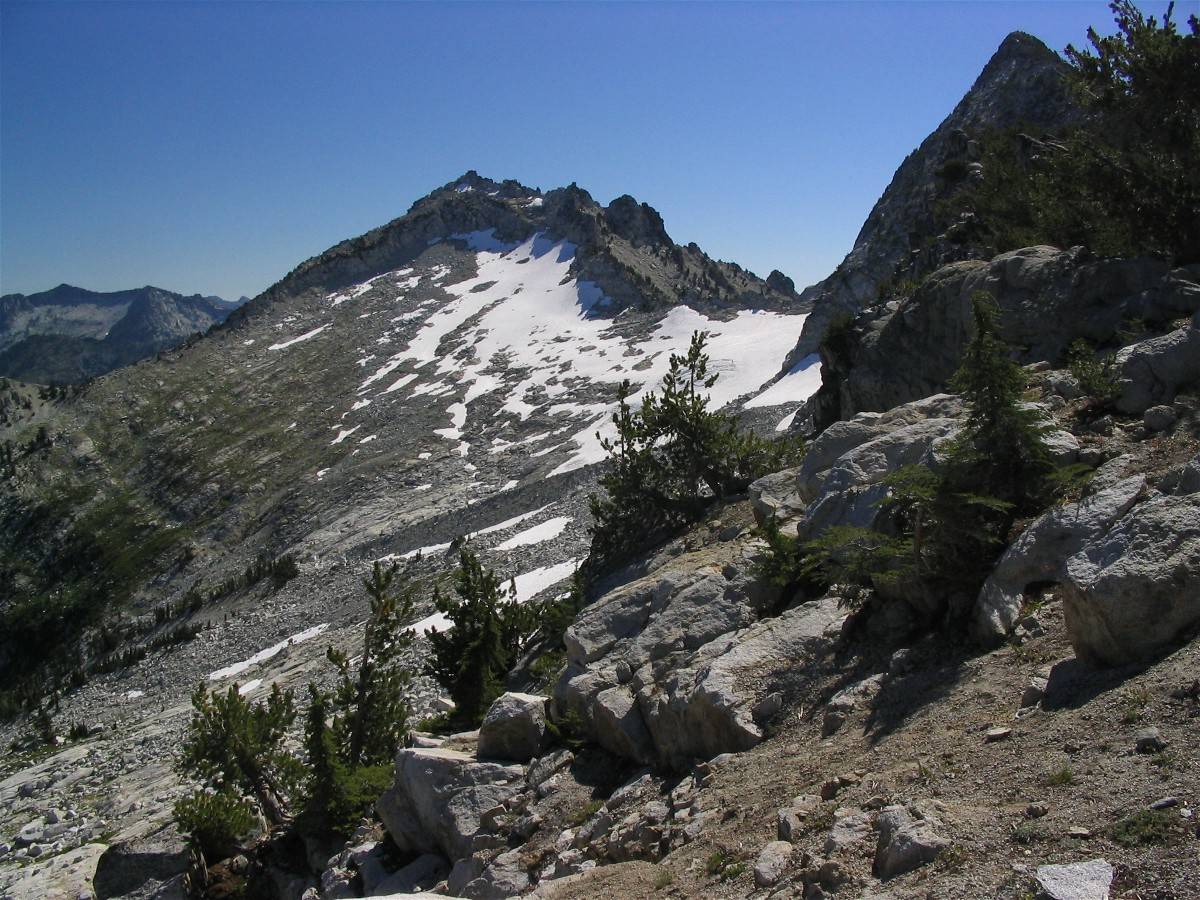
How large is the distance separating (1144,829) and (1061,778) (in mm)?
986

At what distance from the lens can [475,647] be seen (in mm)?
18344

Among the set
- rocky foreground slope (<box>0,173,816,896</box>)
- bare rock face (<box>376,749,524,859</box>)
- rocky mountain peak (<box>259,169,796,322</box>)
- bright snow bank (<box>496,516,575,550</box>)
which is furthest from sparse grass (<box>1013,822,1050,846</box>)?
rocky mountain peak (<box>259,169,796,322</box>)

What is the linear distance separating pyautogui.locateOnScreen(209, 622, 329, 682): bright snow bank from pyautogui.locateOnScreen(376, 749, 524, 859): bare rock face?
92.3 ft

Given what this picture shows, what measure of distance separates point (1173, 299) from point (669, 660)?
1221 centimetres

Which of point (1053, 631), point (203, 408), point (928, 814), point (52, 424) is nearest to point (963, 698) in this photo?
point (1053, 631)

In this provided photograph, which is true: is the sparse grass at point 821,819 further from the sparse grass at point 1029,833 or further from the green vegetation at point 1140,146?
the green vegetation at point 1140,146

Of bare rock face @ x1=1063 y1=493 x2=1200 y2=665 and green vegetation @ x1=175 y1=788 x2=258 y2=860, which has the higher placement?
bare rock face @ x1=1063 y1=493 x2=1200 y2=665

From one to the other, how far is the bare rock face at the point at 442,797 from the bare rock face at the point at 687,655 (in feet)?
5.47

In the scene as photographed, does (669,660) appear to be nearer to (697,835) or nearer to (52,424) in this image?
(697,835)

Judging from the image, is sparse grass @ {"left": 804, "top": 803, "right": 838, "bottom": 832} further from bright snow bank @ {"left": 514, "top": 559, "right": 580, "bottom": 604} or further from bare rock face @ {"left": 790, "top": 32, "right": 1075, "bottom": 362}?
bare rock face @ {"left": 790, "top": 32, "right": 1075, "bottom": 362}

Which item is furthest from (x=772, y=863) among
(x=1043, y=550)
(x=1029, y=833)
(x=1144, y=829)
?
(x=1043, y=550)

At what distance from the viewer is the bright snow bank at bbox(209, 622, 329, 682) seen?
1551 inches

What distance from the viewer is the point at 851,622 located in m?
11.3

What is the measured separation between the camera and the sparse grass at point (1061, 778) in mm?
6336
